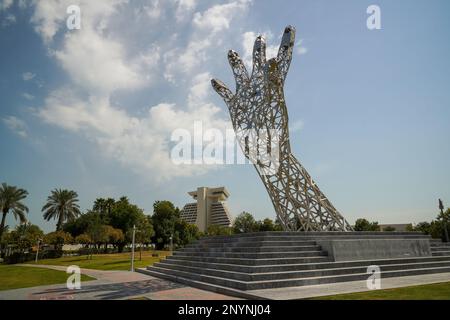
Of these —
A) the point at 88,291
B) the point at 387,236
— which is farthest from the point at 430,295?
the point at 88,291

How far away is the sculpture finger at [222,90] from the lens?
2228 cm

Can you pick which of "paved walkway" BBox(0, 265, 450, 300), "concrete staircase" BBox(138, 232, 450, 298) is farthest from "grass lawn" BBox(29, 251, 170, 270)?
"paved walkway" BBox(0, 265, 450, 300)

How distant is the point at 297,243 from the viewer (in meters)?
13.8

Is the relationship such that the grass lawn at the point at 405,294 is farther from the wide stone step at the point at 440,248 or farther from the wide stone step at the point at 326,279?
the wide stone step at the point at 440,248

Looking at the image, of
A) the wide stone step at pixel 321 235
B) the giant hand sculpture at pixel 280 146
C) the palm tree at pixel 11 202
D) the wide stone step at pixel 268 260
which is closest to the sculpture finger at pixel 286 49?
the giant hand sculpture at pixel 280 146

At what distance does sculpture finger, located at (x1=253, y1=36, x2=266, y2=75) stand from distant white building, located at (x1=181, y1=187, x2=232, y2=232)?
314ft

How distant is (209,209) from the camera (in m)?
119

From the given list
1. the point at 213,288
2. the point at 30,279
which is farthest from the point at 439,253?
the point at 30,279

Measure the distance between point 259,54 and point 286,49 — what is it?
1.91 metres

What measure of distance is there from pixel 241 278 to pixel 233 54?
16.4 meters

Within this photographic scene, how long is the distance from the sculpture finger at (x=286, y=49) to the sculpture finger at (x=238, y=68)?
2739 mm

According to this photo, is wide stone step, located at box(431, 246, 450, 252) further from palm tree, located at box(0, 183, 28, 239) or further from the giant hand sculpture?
palm tree, located at box(0, 183, 28, 239)

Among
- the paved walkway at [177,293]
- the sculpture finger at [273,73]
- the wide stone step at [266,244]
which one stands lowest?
the paved walkway at [177,293]

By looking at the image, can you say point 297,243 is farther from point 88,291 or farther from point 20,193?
point 20,193
